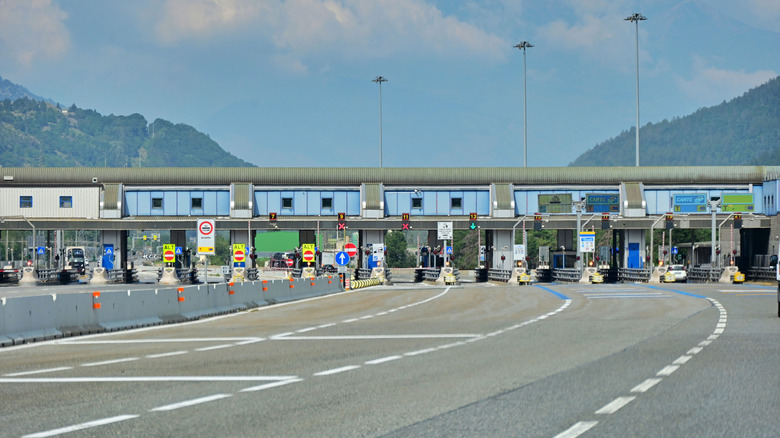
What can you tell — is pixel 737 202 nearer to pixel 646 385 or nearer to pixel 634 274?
pixel 634 274

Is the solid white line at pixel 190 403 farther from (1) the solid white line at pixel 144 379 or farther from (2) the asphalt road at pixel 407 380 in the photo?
(1) the solid white line at pixel 144 379

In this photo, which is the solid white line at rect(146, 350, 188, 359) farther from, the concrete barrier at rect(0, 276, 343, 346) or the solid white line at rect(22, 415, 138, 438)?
the solid white line at rect(22, 415, 138, 438)

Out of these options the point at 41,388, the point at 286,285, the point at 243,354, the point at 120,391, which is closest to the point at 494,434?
the point at 120,391

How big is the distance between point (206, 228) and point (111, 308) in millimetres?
10492

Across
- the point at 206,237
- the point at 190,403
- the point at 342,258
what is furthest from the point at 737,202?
the point at 190,403

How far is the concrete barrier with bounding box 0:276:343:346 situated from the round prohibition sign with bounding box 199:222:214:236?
217 centimetres

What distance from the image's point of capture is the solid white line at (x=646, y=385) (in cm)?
1207

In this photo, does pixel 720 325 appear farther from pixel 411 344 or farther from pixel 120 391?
pixel 120 391

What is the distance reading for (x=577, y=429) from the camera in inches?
364

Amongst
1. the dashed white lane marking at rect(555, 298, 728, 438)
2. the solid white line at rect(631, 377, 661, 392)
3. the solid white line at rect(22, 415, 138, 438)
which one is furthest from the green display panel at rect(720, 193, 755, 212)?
the solid white line at rect(22, 415, 138, 438)

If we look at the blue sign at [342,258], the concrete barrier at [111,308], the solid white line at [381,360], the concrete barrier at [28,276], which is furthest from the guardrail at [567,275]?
the solid white line at [381,360]

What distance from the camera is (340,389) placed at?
1237 cm

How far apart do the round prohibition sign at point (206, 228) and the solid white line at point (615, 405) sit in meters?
25.2

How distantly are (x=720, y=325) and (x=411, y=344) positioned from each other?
8.14 meters
